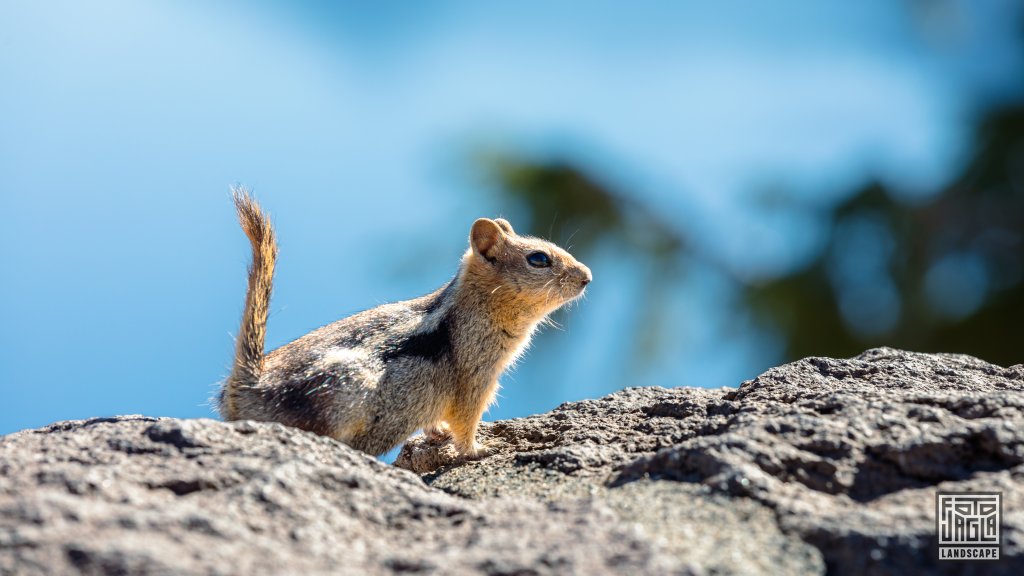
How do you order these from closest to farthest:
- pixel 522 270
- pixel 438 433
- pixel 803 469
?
pixel 803 469
pixel 438 433
pixel 522 270

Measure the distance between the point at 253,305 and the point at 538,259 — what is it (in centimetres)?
213

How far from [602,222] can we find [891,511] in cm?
1109

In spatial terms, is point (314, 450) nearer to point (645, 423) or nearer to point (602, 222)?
point (645, 423)

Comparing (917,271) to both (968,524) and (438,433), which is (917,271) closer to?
(438,433)

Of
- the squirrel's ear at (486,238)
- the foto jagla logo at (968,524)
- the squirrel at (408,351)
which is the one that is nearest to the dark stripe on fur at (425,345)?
the squirrel at (408,351)

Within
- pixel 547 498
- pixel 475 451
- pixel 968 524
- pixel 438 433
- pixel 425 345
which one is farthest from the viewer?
pixel 438 433

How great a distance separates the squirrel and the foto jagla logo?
256 cm

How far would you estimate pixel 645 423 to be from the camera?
4.61 meters

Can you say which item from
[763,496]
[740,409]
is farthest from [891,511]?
[740,409]

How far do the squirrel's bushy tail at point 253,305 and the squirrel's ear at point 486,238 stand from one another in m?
1.77

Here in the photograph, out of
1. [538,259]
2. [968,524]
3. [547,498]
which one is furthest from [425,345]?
[968,524]

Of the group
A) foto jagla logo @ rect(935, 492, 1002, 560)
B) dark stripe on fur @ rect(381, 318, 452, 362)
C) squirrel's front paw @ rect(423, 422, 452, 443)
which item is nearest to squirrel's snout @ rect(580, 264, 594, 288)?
dark stripe on fur @ rect(381, 318, 452, 362)

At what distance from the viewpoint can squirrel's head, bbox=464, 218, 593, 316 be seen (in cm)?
623

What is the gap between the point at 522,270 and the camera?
6.31 m
